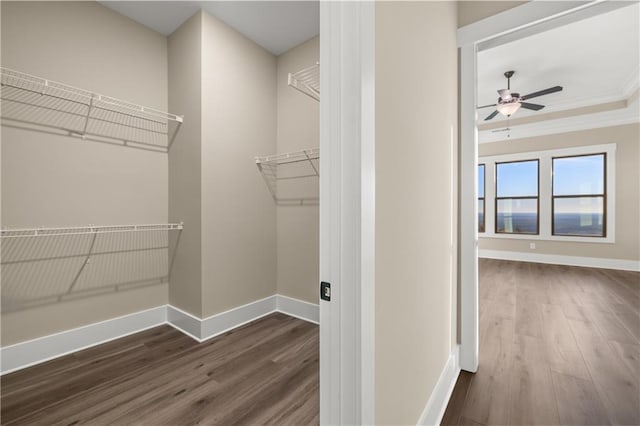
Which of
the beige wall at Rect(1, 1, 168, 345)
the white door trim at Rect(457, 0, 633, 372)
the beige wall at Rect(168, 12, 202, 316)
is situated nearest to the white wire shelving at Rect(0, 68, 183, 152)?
the beige wall at Rect(1, 1, 168, 345)

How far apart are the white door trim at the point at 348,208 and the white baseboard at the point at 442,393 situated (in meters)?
0.70

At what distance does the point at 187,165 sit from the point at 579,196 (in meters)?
6.72

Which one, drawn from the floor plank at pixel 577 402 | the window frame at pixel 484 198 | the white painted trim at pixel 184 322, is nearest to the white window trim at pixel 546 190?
the window frame at pixel 484 198

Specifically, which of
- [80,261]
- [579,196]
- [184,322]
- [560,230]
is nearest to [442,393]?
[184,322]

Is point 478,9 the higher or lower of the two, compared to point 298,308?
higher

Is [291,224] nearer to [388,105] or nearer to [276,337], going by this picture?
[276,337]

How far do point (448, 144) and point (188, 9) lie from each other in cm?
224

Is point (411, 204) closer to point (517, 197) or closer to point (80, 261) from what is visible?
point (80, 261)

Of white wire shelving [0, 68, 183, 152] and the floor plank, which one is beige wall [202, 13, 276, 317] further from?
the floor plank

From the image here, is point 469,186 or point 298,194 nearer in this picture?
point 469,186

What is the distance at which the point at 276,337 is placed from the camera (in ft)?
7.50

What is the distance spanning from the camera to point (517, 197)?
6.00 metres

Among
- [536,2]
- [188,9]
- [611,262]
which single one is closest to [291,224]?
[188,9]

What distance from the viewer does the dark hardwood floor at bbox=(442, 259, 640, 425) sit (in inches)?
58.3
